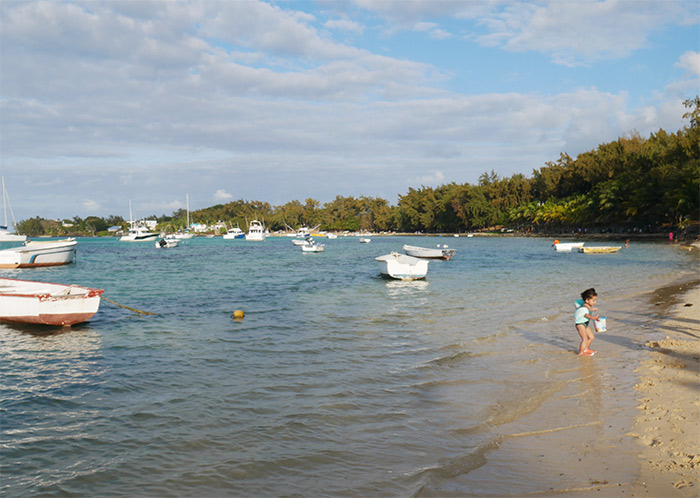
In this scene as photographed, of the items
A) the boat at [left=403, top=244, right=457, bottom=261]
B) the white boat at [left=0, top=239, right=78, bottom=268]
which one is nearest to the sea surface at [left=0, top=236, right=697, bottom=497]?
the boat at [left=403, top=244, right=457, bottom=261]

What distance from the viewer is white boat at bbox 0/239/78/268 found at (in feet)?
158

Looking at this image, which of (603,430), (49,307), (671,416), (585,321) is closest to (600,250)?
(585,321)

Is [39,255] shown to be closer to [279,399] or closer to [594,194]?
[279,399]

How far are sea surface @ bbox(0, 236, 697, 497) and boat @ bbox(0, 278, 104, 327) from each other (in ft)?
1.43

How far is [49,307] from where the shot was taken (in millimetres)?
16500

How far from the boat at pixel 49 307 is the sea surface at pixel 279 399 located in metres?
0.43

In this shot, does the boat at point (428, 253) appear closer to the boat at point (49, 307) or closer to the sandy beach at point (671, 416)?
the sandy beach at point (671, 416)

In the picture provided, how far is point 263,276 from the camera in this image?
1481 inches

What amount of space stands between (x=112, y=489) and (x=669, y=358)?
1125 centimetres

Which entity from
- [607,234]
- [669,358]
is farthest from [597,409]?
[607,234]

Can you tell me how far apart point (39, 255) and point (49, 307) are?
133 ft

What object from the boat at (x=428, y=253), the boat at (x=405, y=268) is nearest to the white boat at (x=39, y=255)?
the boat at (x=428, y=253)

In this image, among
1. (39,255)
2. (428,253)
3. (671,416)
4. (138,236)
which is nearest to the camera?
(671,416)

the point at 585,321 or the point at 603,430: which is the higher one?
the point at 585,321
